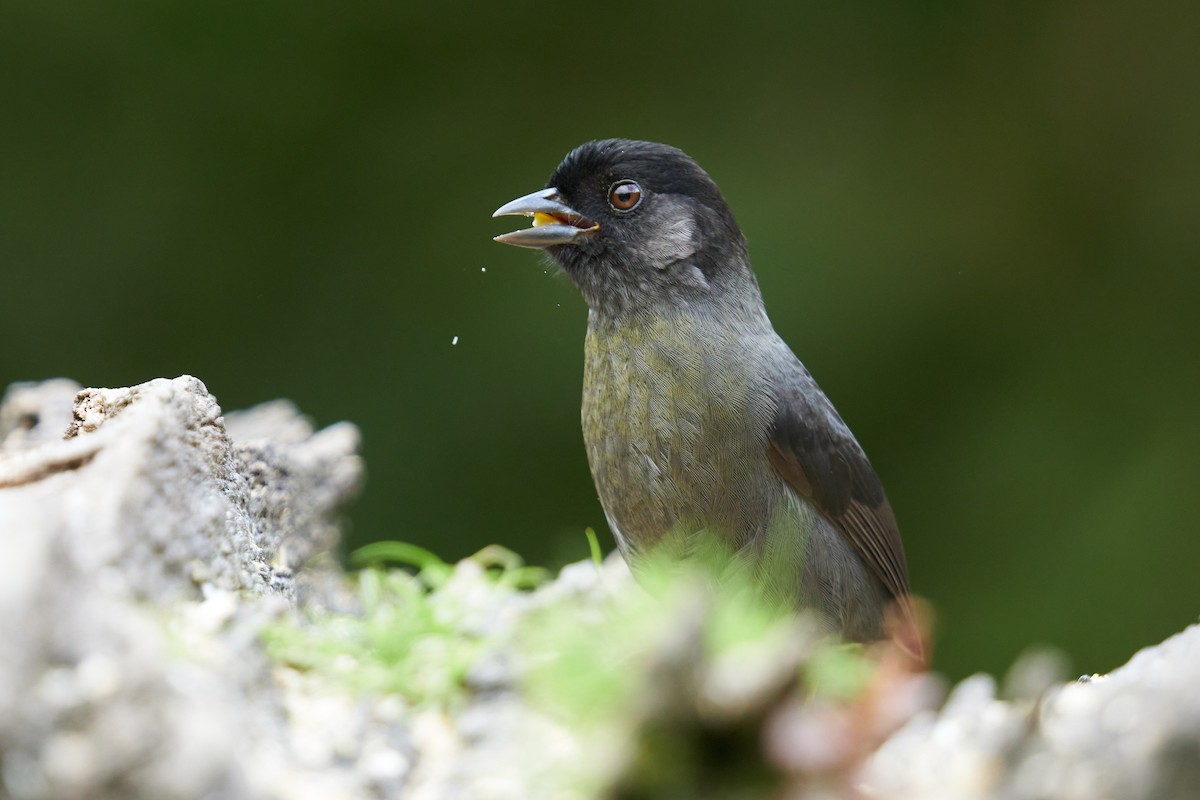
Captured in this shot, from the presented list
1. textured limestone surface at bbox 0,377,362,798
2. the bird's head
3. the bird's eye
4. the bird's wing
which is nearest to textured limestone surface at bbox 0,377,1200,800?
textured limestone surface at bbox 0,377,362,798

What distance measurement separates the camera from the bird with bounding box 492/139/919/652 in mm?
3266

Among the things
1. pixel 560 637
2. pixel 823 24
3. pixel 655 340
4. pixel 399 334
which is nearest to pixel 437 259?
pixel 399 334

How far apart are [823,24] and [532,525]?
2.75 metres

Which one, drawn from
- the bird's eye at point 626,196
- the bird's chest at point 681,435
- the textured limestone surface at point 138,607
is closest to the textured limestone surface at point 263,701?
the textured limestone surface at point 138,607

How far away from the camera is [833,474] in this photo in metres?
3.50

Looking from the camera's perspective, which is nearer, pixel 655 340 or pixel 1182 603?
pixel 655 340

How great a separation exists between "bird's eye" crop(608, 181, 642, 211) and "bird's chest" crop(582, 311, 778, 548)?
1.32ft

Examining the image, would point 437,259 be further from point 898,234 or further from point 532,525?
point 898,234

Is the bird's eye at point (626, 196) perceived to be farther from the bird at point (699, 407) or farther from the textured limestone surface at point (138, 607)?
the textured limestone surface at point (138, 607)

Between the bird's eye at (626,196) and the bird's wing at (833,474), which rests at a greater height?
the bird's eye at (626,196)

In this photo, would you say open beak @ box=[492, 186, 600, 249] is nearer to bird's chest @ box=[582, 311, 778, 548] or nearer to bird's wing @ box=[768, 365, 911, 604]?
bird's chest @ box=[582, 311, 778, 548]

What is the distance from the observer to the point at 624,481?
330 centimetres

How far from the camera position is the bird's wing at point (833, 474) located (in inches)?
133

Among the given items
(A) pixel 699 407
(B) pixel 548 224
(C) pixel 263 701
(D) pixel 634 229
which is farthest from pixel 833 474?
(C) pixel 263 701
